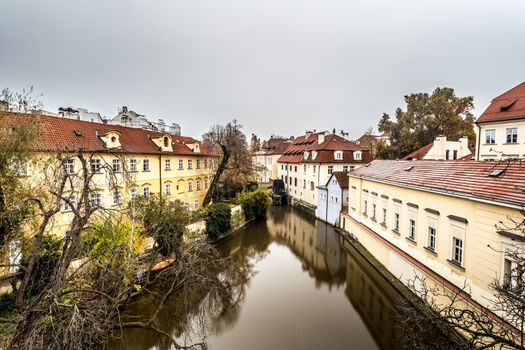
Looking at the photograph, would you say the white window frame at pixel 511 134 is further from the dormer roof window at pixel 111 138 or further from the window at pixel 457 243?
the dormer roof window at pixel 111 138

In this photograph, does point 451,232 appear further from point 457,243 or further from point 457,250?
point 457,250

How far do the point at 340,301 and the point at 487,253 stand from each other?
5765 millimetres

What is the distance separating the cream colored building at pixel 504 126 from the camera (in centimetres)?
1727

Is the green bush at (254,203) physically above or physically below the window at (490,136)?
below

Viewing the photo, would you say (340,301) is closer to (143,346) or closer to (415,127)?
(143,346)

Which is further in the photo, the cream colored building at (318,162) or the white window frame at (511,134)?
the cream colored building at (318,162)

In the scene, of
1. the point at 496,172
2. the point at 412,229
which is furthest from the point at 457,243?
the point at 412,229

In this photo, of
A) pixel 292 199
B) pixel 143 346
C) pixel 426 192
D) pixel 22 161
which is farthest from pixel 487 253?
pixel 292 199

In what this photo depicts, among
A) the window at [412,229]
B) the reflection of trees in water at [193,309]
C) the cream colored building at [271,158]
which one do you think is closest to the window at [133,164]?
the reflection of trees in water at [193,309]

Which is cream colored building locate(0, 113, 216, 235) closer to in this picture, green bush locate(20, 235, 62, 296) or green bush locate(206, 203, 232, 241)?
green bush locate(20, 235, 62, 296)

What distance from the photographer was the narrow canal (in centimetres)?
865

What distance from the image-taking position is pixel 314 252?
1705 centimetres

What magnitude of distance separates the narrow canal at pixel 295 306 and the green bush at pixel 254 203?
217 inches

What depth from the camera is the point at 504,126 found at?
18.0 metres
